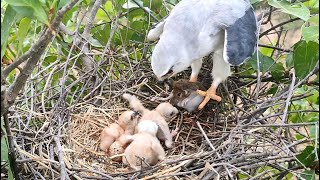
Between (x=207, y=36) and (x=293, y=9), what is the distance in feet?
1.01

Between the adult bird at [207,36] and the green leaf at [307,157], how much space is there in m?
0.48

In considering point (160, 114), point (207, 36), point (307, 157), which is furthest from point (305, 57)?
point (160, 114)

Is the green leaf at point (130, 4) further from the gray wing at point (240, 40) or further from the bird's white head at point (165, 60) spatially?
the gray wing at point (240, 40)

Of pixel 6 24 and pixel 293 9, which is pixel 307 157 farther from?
pixel 6 24

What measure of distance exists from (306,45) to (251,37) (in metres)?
0.20

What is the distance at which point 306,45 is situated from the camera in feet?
5.89

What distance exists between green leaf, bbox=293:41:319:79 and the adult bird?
6.3 inches

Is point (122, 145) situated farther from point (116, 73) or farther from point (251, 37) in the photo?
point (251, 37)

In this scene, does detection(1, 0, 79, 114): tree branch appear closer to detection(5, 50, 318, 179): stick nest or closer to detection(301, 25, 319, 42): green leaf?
detection(5, 50, 318, 179): stick nest

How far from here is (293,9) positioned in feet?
6.06

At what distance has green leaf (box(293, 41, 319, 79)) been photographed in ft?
5.87

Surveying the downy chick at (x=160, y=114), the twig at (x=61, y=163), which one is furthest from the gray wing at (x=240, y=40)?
the twig at (x=61, y=163)

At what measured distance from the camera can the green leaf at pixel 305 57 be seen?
5.87 feet

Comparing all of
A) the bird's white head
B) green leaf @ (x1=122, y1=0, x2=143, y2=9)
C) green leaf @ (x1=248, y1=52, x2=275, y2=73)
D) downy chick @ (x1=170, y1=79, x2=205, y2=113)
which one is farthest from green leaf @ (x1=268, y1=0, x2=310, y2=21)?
green leaf @ (x1=122, y1=0, x2=143, y2=9)
